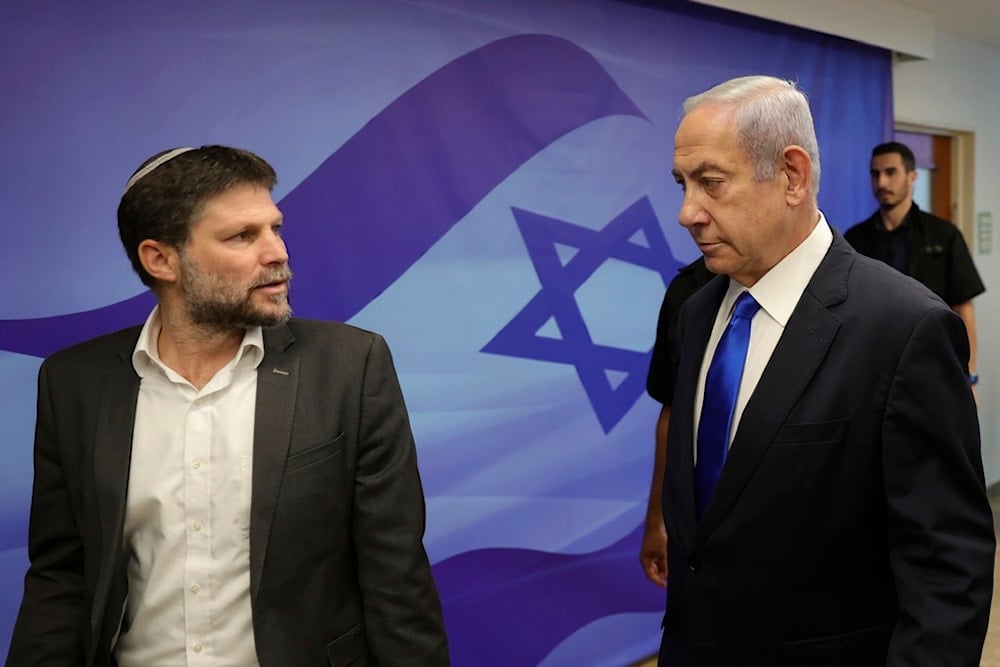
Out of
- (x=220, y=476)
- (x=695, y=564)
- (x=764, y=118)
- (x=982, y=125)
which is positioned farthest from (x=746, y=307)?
(x=982, y=125)

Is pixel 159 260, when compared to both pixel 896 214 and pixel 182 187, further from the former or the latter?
pixel 896 214

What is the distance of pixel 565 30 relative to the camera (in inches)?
130

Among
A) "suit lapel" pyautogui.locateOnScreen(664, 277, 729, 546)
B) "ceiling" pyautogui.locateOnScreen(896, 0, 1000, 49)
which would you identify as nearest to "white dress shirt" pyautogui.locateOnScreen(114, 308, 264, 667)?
"suit lapel" pyautogui.locateOnScreen(664, 277, 729, 546)

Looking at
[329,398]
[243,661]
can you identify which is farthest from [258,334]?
[243,661]

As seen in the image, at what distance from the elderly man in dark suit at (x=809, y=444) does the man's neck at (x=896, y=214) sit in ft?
10.9

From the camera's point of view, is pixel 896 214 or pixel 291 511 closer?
pixel 291 511

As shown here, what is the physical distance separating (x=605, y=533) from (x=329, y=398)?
2.15 meters

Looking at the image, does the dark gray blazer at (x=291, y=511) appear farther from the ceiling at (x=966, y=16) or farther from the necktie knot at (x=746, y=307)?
the ceiling at (x=966, y=16)

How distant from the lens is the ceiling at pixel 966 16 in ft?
15.8

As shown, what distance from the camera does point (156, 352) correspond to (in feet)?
5.32

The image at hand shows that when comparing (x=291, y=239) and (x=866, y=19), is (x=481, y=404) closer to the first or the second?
(x=291, y=239)

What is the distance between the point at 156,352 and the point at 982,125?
575cm

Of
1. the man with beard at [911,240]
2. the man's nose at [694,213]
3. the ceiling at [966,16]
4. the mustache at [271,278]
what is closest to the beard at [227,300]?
the mustache at [271,278]

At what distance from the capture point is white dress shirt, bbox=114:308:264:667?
5.00 ft
